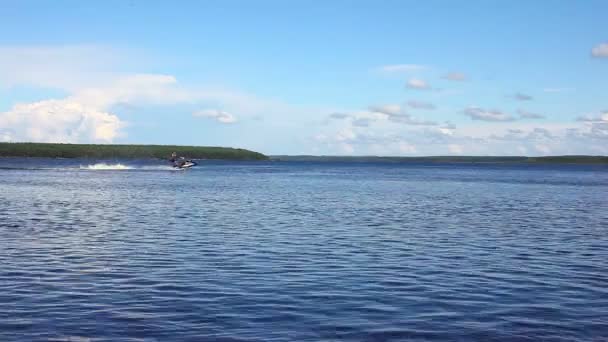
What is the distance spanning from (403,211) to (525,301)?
2887cm

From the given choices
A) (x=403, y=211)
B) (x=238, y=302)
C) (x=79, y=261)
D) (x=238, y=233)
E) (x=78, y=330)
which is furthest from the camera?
(x=403, y=211)

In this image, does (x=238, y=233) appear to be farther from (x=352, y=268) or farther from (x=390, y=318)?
(x=390, y=318)

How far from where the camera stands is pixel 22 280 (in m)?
19.2

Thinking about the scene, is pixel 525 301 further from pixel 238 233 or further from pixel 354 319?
pixel 238 233

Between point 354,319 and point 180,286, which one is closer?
point 354,319

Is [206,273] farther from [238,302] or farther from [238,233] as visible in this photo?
[238,233]

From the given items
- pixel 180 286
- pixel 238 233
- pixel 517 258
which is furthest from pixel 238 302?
pixel 238 233

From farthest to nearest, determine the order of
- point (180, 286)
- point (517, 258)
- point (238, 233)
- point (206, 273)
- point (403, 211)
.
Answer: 1. point (403, 211)
2. point (238, 233)
3. point (517, 258)
4. point (206, 273)
5. point (180, 286)

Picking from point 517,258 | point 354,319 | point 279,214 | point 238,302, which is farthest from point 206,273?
point 279,214

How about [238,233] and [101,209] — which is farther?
[101,209]

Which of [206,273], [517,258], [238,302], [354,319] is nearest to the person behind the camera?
[354,319]

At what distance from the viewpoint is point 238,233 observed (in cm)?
3150

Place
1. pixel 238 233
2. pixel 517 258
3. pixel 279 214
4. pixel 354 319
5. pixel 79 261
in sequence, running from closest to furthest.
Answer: pixel 354 319 → pixel 79 261 → pixel 517 258 → pixel 238 233 → pixel 279 214

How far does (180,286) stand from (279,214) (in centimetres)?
2380
